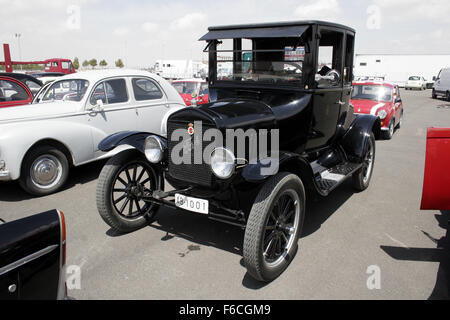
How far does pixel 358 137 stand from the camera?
4.89 m

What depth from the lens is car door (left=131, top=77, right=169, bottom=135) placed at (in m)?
6.19

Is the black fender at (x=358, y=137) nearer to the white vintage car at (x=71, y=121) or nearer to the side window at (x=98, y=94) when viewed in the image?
the white vintage car at (x=71, y=121)

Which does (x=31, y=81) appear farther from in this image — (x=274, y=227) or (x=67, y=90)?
(x=274, y=227)

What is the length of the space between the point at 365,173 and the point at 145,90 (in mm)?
4048

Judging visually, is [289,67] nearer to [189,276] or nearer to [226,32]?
[226,32]

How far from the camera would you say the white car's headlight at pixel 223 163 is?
9.53 ft

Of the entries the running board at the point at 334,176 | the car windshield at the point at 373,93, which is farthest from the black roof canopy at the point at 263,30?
the car windshield at the point at 373,93

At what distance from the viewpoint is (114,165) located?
12.0ft

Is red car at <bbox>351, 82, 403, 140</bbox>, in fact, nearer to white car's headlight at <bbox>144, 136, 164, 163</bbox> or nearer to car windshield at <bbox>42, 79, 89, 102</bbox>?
car windshield at <bbox>42, 79, 89, 102</bbox>

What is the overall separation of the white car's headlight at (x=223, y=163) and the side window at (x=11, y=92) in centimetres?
582

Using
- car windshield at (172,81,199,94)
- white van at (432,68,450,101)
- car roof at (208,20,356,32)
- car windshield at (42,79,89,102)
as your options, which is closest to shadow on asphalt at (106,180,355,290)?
car roof at (208,20,356,32)

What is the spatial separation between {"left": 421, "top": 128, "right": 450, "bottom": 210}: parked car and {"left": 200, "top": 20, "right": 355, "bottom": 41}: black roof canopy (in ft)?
5.38
